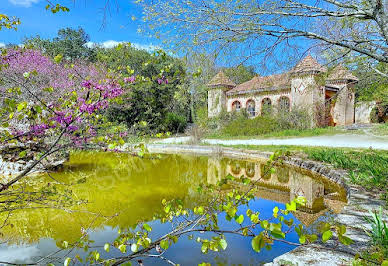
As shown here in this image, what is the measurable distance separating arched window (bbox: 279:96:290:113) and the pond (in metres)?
11.3

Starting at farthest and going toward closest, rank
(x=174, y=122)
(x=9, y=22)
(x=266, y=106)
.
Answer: (x=174, y=122)
(x=266, y=106)
(x=9, y=22)

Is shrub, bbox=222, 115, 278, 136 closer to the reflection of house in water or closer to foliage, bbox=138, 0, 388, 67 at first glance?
the reflection of house in water

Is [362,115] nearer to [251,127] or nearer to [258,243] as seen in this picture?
[251,127]

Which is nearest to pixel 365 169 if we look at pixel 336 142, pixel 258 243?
pixel 258 243

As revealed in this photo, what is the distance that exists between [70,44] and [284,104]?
1988cm

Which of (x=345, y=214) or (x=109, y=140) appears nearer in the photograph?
(x=109, y=140)

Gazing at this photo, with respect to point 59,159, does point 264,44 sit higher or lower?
higher

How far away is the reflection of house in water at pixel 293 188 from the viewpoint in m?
4.33

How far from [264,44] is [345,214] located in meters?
2.15

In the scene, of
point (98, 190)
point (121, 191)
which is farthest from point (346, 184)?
point (98, 190)

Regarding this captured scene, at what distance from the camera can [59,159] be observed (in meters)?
7.25

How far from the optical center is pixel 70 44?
26.4 m

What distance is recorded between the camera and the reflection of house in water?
4.33m

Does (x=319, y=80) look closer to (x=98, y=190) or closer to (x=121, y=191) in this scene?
(x=121, y=191)
